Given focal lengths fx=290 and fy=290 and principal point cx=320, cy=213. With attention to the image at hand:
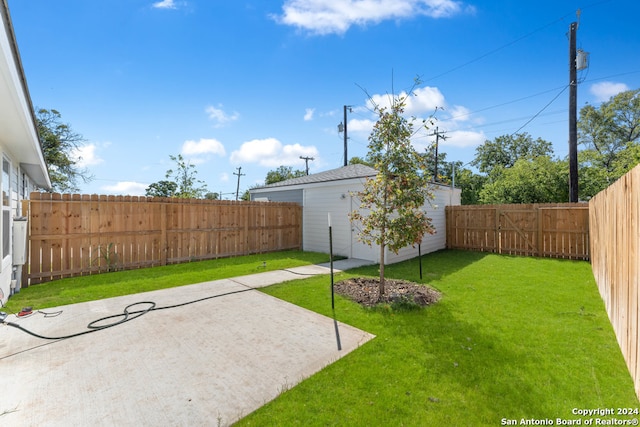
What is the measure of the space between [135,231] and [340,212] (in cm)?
600

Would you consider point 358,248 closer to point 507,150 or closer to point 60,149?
point 60,149

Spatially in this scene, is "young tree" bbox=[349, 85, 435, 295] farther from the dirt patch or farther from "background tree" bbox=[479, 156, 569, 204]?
"background tree" bbox=[479, 156, 569, 204]

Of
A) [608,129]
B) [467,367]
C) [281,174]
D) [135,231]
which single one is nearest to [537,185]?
[608,129]

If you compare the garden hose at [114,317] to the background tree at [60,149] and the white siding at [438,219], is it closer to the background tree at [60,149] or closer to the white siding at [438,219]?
the white siding at [438,219]

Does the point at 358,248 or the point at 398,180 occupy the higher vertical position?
the point at 398,180

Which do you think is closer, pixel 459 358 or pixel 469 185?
pixel 459 358

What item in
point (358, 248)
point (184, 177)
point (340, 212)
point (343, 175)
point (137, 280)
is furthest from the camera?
point (184, 177)

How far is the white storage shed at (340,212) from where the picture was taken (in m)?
9.26

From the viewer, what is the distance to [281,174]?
47.6 m

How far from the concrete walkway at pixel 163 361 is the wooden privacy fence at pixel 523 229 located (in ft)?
31.5

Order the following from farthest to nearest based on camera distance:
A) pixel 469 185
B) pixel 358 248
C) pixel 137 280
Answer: pixel 469 185
pixel 358 248
pixel 137 280

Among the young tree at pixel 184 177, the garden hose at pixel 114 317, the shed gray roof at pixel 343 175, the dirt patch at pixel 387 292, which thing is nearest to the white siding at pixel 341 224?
the shed gray roof at pixel 343 175

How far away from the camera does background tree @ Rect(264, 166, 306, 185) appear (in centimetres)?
4531

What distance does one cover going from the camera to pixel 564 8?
33.8 ft
